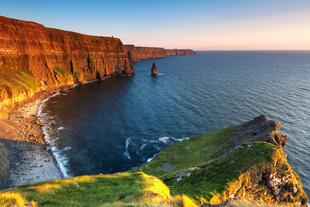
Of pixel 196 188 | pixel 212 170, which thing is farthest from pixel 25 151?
pixel 212 170

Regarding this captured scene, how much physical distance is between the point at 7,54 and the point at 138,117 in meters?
60.9

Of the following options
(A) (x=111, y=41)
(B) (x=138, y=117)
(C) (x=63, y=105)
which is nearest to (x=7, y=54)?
(C) (x=63, y=105)

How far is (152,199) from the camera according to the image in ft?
59.9

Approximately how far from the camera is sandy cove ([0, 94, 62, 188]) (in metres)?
40.3

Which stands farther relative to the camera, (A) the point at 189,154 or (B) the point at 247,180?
(A) the point at 189,154

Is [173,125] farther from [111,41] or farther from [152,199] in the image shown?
[111,41]

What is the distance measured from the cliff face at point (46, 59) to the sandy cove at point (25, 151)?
13228 millimetres

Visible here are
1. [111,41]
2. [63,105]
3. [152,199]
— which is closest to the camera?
[152,199]

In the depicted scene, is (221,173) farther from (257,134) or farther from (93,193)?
(257,134)

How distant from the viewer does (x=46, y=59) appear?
114188mm

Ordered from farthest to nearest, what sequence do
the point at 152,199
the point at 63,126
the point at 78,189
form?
1. the point at 63,126
2. the point at 78,189
3. the point at 152,199

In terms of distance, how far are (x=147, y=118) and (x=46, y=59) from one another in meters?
71.5

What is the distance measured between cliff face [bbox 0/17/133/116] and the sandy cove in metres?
13.2

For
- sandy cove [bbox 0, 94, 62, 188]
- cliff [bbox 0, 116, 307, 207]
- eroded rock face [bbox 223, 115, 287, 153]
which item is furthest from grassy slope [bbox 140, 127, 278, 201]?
sandy cove [bbox 0, 94, 62, 188]
